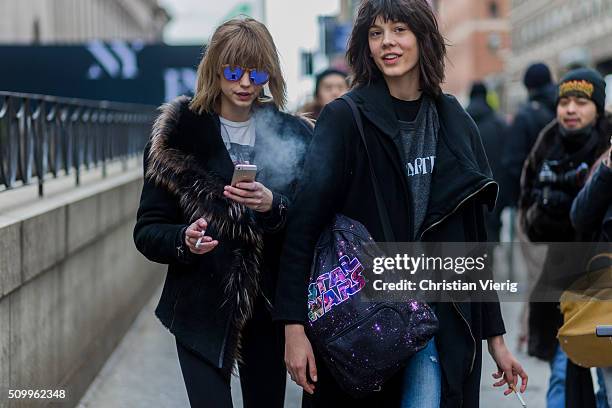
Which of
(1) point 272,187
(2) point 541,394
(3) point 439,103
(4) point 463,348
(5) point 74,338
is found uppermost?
(3) point 439,103

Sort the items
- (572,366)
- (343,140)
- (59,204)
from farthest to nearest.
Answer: (59,204)
(572,366)
(343,140)

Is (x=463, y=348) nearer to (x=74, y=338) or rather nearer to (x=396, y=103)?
(x=396, y=103)

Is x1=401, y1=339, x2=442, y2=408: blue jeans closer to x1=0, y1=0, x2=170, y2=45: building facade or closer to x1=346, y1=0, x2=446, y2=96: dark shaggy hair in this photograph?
x1=346, y1=0, x2=446, y2=96: dark shaggy hair

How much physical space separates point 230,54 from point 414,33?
0.73 m

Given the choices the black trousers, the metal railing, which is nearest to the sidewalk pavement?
the metal railing

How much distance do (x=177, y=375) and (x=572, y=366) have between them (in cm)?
331

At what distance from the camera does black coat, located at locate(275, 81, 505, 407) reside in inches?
134

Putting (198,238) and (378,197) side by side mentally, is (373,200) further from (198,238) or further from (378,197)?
(198,238)

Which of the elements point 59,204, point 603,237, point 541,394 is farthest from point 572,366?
point 59,204

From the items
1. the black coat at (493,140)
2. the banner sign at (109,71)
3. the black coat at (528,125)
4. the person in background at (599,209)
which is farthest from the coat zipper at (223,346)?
the banner sign at (109,71)

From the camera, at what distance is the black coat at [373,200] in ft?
11.2

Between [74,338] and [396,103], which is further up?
[396,103]

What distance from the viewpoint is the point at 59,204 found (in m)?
6.12

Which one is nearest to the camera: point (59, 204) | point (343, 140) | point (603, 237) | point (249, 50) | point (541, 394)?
point (343, 140)
